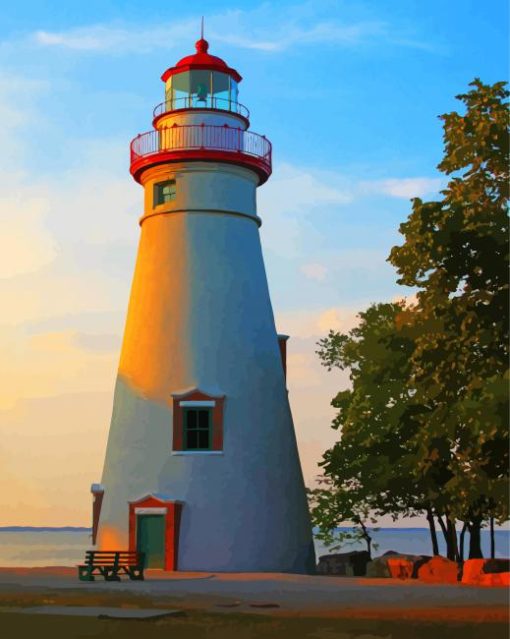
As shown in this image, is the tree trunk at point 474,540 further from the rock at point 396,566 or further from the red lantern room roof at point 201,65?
the red lantern room roof at point 201,65

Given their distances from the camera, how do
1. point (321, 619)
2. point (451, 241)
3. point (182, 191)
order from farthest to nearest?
point (182, 191) < point (451, 241) < point (321, 619)

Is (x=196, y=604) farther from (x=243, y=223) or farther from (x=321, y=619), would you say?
(x=243, y=223)

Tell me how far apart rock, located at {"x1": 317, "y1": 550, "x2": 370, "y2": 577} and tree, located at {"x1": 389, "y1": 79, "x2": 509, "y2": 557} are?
1172cm

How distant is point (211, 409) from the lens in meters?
33.5

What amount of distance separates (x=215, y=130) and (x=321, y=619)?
20457mm

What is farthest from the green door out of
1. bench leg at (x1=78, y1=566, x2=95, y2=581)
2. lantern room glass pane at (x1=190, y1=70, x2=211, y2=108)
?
lantern room glass pane at (x1=190, y1=70, x2=211, y2=108)

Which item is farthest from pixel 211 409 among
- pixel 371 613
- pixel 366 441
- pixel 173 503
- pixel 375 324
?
pixel 371 613

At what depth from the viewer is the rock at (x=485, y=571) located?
27516 millimetres

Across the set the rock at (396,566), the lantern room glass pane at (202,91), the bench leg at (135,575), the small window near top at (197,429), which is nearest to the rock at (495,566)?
the rock at (396,566)

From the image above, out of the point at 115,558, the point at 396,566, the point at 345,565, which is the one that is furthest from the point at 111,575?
the point at 345,565

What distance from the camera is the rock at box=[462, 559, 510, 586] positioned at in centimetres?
2752

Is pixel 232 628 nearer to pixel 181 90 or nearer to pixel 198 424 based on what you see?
pixel 198 424

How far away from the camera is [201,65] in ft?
119

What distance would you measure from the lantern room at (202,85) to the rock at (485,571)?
55.8 feet
